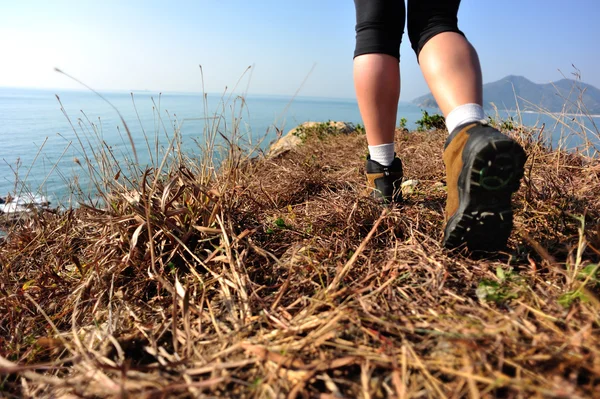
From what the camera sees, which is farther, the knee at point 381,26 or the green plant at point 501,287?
the knee at point 381,26

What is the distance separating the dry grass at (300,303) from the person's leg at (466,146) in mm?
122

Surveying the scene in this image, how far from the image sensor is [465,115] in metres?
1.06

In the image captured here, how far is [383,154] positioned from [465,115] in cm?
48

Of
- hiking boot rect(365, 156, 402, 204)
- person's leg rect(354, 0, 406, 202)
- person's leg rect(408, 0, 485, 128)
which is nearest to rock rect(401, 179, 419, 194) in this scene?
hiking boot rect(365, 156, 402, 204)

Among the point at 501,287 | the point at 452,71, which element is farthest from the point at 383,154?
the point at 501,287

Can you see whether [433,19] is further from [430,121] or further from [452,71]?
[430,121]

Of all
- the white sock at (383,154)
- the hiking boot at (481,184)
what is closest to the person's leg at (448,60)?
the hiking boot at (481,184)

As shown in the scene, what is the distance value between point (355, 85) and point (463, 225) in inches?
28.3

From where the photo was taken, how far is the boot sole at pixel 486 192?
0.89m

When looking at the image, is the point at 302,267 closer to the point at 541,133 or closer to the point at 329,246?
the point at 329,246

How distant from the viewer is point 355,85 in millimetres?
1385

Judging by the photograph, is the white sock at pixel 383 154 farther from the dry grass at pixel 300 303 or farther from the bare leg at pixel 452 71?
the bare leg at pixel 452 71

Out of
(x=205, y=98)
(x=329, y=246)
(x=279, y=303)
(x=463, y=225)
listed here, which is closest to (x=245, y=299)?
(x=279, y=303)

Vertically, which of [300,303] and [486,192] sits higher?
[486,192]
